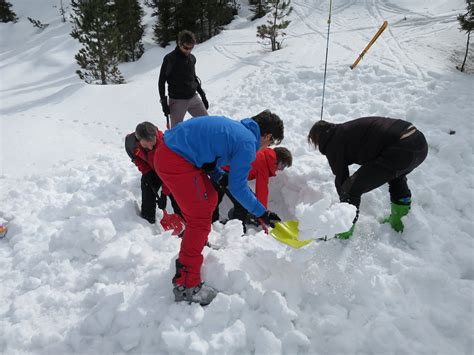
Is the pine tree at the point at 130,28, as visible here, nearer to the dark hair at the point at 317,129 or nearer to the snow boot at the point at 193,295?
the dark hair at the point at 317,129

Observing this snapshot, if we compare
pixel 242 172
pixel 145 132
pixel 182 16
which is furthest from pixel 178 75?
pixel 182 16

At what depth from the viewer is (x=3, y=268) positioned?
9.93ft

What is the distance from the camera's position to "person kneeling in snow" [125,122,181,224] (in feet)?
10.7

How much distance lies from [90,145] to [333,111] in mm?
4376

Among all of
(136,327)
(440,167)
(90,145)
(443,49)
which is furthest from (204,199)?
(443,49)

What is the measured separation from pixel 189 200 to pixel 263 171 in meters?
1.50

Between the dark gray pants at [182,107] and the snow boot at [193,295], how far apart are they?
2.95 meters

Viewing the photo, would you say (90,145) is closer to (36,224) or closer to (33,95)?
(36,224)

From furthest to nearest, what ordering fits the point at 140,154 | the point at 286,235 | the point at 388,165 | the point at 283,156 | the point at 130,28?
the point at 130,28 < the point at 283,156 < the point at 140,154 < the point at 388,165 < the point at 286,235

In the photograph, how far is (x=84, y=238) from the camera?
318 centimetres

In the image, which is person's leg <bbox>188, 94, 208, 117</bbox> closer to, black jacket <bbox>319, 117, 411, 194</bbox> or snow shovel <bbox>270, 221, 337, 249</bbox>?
black jacket <bbox>319, 117, 411, 194</bbox>

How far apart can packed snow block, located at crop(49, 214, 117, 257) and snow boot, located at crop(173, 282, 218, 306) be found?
1053 millimetres

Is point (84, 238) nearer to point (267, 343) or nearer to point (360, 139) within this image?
point (267, 343)

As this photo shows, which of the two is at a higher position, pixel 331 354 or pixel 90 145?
pixel 331 354
